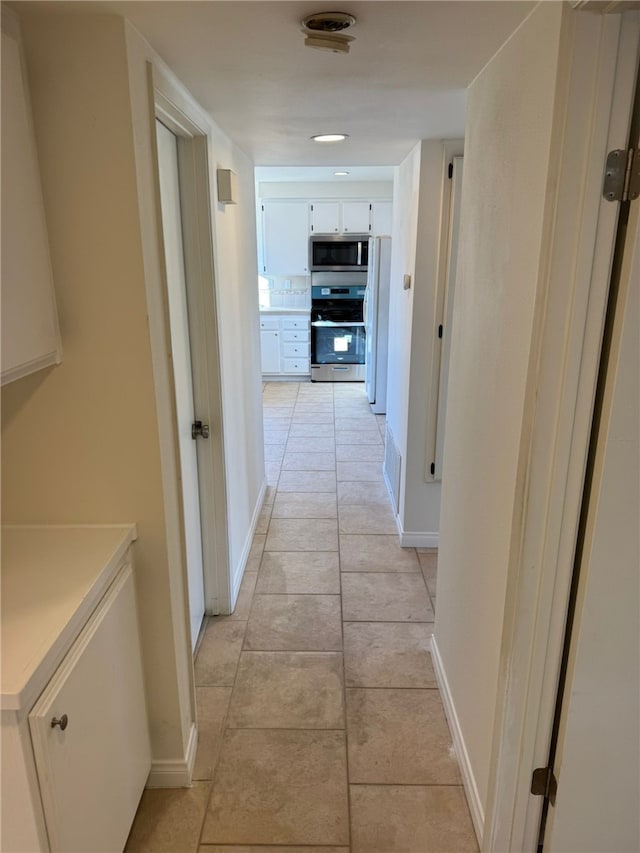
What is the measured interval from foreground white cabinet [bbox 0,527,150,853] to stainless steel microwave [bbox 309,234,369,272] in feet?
19.8

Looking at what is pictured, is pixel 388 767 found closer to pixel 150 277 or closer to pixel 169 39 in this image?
pixel 150 277

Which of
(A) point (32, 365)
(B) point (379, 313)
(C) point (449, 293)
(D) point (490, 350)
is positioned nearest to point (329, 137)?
(C) point (449, 293)

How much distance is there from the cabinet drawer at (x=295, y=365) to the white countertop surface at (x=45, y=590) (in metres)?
5.89

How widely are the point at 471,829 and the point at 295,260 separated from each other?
255 inches

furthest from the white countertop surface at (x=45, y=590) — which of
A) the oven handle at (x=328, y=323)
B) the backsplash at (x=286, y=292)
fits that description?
the backsplash at (x=286, y=292)

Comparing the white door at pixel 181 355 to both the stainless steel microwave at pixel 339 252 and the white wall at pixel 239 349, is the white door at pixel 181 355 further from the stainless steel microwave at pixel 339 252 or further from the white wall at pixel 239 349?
the stainless steel microwave at pixel 339 252

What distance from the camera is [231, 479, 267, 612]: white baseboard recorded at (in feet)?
8.84

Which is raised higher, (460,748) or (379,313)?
(379,313)

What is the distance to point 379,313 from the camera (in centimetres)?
585

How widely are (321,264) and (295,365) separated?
1290mm

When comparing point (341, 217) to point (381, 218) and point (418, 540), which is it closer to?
point (381, 218)

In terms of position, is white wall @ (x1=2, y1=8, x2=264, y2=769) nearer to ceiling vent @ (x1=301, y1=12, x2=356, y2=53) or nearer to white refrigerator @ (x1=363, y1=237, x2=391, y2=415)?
ceiling vent @ (x1=301, y1=12, x2=356, y2=53)

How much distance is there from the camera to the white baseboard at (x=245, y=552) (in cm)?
270

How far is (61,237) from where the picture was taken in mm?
1326
